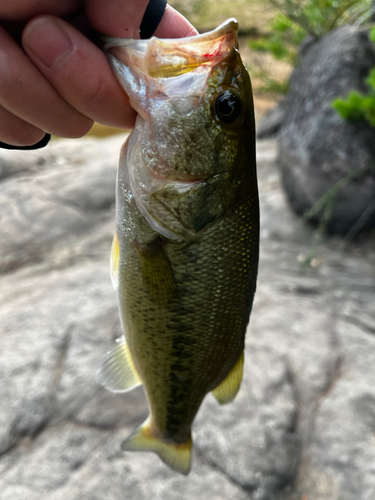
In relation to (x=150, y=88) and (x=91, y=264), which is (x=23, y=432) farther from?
(x=150, y=88)

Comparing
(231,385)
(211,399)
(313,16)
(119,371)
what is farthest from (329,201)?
(119,371)

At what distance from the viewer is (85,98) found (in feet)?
2.60

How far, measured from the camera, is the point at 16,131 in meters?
0.92

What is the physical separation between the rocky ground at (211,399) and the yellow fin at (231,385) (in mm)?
857

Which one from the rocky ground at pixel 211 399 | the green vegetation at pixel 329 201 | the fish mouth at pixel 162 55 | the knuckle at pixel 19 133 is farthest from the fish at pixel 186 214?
the green vegetation at pixel 329 201

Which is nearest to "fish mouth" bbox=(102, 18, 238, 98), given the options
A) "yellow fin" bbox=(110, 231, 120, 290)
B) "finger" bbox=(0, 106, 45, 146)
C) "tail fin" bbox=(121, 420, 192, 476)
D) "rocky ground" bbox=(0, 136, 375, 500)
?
"finger" bbox=(0, 106, 45, 146)

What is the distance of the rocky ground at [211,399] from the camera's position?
1819mm

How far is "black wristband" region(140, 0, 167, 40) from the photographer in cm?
87

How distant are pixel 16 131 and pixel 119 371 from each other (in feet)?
2.54

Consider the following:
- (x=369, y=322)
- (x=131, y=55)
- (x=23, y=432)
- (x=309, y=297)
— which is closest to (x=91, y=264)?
(x=23, y=432)

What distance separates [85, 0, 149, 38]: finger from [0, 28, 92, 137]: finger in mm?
152

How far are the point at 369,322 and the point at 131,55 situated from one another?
2451 millimetres

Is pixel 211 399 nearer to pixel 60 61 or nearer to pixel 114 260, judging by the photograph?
pixel 114 260

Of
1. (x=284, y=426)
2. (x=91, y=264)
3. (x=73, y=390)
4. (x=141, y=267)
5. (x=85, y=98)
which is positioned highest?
(x=85, y=98)
